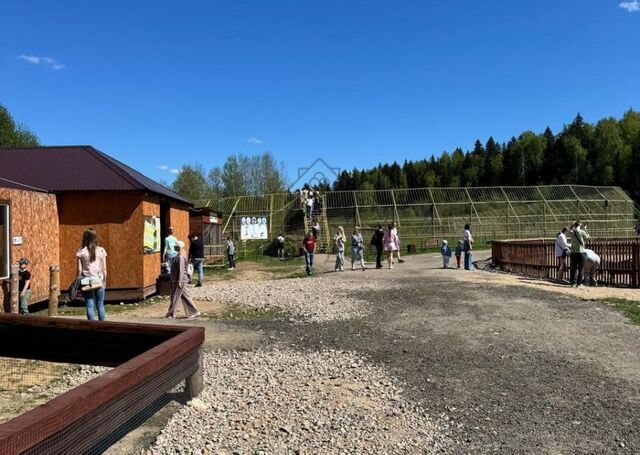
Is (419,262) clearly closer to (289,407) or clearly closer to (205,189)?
(289,407)

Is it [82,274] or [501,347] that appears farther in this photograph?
[82,274]

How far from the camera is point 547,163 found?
86.4 meters

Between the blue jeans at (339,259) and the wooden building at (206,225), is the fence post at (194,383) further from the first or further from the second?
the wooden building at (206,225)

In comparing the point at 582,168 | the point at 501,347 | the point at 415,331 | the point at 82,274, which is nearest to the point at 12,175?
the point at 82,274

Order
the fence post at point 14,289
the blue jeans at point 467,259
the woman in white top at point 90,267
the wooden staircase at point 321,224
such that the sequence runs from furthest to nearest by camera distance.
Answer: the wooden staircase at point 321,224
the blue jeans at point 467,259
the fence post at point 14,289
the woman in white top at point 90,267

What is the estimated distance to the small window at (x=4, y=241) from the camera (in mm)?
11750

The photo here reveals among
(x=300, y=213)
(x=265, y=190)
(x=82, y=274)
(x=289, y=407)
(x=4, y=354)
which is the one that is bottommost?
(x=289, y=407)

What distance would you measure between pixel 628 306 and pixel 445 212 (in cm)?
2376

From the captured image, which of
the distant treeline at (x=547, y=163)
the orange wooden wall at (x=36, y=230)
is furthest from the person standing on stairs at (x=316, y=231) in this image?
Result: the distant treeline at (x=547, y=163)

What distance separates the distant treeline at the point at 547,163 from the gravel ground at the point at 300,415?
2960 inches

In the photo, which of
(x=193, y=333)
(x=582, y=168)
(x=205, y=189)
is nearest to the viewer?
(x=193, y=333)

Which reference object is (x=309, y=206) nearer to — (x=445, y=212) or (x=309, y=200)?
(x=309, y=200)

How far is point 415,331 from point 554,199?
3273cm

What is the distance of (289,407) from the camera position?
18.2 ft
